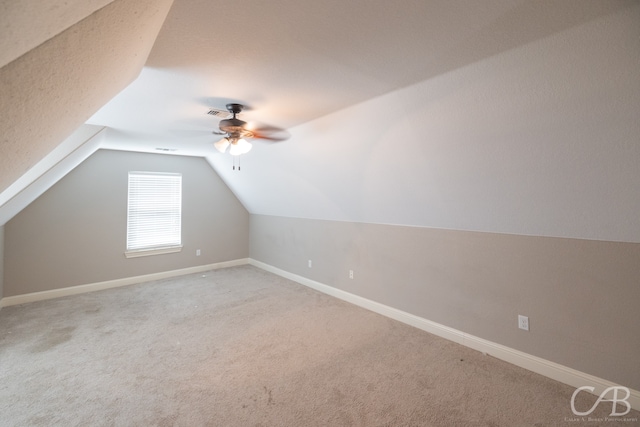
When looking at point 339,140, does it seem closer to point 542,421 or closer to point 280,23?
point 280,23

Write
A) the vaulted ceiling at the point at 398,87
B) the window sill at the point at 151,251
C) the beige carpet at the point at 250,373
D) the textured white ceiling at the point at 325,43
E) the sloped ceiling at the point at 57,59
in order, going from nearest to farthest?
1. the sloped ceiling at the point at 57,59
2. the vaulted ceiling at the point at 398,87
3. the textured white ceiling at the point at 325,43
4. the beige carpet at the point at 250,373
5. the window sill at the point at 151,251

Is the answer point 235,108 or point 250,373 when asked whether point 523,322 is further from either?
point 235,108

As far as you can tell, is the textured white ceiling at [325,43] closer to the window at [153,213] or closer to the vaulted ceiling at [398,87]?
the vaulted ceiling at [398,87]

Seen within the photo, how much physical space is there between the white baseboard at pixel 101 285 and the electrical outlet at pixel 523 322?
503 cm

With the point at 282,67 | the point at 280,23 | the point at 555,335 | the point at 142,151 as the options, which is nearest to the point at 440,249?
the point at 555,335

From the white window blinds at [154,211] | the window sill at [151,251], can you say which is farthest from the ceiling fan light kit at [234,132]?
the window sill at [151,251]

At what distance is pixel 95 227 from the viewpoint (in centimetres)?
449

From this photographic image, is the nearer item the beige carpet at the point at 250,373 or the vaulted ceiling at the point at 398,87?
the vaulted ceiling at the point at 398,87

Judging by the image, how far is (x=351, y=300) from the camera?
4.05 metres

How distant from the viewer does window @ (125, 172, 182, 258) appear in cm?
484

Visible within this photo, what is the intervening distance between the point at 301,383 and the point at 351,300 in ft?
6.20

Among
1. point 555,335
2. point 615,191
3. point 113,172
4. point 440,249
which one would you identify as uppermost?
point 113,172

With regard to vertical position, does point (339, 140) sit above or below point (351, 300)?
above

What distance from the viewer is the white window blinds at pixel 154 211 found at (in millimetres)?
4840
